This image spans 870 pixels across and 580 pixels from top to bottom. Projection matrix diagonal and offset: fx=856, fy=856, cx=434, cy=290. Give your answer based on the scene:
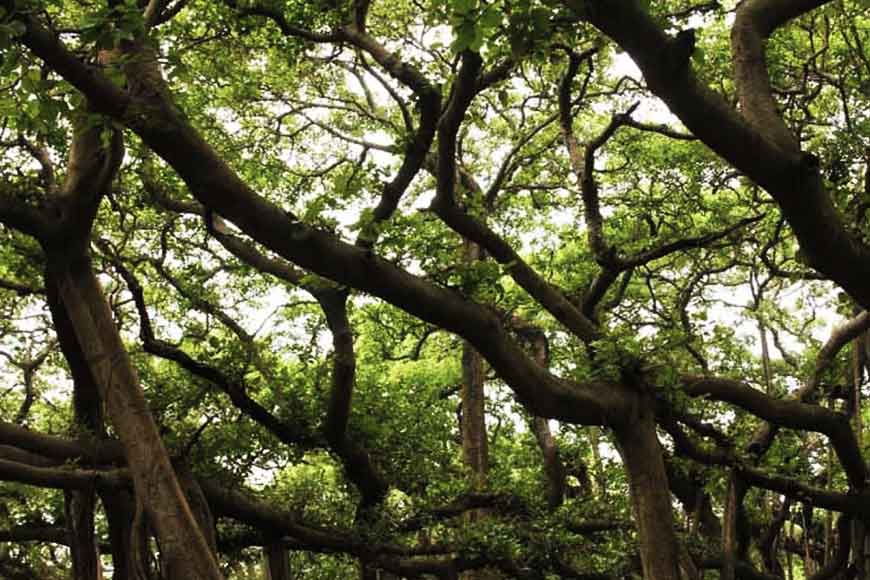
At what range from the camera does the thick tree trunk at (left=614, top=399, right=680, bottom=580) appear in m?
7.09

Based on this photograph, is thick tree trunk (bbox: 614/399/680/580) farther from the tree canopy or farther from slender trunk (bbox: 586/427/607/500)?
slender trunk (bbox: 586/427/607/500)

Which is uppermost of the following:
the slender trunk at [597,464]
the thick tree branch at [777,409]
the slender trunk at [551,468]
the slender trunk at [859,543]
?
the slender trunk at [597,464]

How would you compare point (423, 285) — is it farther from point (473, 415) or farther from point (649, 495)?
point (473, 415)

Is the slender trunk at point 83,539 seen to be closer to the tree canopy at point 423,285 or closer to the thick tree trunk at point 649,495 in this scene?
the tree canopy at point 423,285

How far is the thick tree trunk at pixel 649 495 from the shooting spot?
7094 millimetres

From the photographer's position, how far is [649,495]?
732 cm

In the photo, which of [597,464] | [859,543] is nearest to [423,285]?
[859,543]

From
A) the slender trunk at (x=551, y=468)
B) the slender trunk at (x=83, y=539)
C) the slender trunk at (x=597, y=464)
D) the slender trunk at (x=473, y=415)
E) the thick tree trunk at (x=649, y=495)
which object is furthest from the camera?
the slender trunk at (x=597, y=464)

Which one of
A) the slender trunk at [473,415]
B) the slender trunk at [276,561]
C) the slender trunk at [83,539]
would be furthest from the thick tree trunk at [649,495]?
the slender trunk at [83,539]

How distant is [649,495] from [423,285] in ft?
9.65

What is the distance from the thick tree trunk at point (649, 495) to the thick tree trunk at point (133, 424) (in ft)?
11.5

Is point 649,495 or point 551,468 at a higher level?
point 551,468

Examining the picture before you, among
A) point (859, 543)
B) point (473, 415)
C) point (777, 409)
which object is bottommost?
point (859, 543)

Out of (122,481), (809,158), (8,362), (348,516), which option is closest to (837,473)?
(348,516)
